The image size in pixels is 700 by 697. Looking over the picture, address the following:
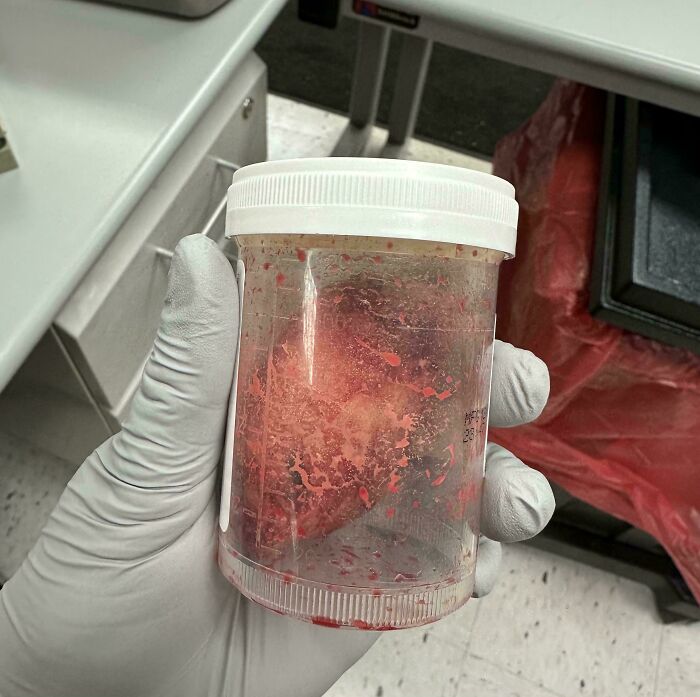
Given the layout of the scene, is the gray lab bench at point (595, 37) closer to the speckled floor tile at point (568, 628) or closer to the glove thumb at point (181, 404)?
the glove thumb at point (181, 404)

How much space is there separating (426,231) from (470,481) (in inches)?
9.6

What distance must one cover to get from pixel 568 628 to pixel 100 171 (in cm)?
118

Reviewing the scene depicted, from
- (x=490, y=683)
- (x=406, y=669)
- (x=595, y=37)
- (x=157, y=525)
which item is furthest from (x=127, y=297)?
(x=490, y=683)

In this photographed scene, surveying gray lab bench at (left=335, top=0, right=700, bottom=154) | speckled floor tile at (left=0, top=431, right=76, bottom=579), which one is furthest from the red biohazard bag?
speckled floor tile at (left=0, top=431, right=76, bottom=579)

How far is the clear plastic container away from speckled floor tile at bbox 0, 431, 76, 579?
29.4 inches

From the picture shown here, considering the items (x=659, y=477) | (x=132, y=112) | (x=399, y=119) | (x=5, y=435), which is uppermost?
(x=132, y=112)

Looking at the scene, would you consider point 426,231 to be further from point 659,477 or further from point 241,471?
point 659,477

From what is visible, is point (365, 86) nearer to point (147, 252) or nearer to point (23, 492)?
point (147, 252)

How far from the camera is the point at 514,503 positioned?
0.61 meters

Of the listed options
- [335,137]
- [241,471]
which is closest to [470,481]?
[241,471]

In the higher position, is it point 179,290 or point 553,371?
point 179,290

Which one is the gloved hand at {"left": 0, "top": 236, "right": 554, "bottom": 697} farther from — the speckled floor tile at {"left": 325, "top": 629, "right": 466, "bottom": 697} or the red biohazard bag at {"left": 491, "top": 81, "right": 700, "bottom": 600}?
the speckled floor tile at {"left": 325, "top": 629, "right": 466, "bottom": 697}

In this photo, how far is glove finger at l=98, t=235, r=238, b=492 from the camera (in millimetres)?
544

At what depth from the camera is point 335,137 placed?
1.82 metres
